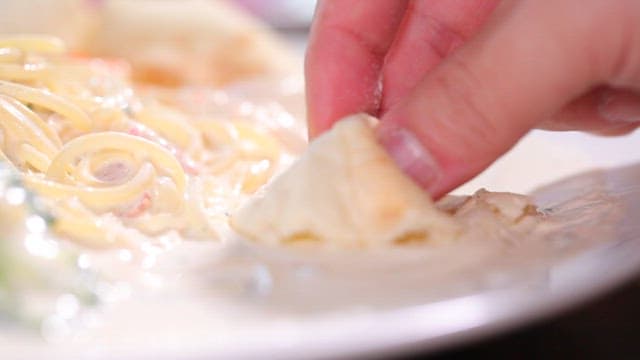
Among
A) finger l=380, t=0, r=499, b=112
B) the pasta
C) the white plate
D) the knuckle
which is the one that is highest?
finger l=380, t=0, r=499, b=112

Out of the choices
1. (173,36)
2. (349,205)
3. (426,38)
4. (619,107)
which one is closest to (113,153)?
(349,205)

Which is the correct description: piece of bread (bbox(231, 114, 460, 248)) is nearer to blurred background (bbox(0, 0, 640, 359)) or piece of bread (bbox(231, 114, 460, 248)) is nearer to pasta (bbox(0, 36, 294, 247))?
pasta (bbox(0, 36, 294, 247))

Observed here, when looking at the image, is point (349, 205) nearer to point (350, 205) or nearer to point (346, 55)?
point (350, 205)

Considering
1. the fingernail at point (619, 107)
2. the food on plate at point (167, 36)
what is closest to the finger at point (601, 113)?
the fingernail at point (619, 107)

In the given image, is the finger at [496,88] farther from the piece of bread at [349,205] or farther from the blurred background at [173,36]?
the blurred background at [173,36]

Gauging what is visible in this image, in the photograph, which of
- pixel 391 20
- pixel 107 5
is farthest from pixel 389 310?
pixel 107 5

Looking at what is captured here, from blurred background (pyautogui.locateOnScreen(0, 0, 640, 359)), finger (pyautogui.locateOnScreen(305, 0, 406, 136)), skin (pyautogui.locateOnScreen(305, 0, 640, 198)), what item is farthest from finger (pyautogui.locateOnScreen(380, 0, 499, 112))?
skin (pyautogui.locateOnScreen(305, 0, 640, 198))
